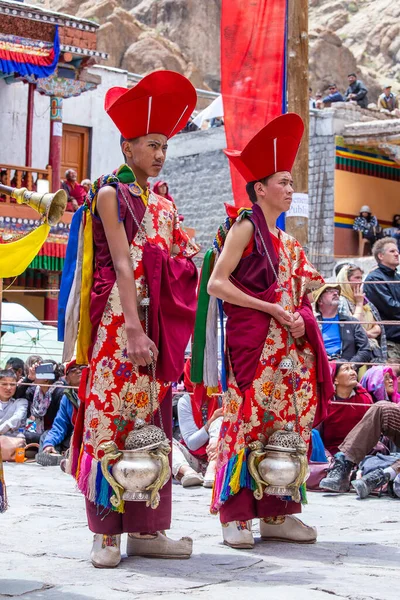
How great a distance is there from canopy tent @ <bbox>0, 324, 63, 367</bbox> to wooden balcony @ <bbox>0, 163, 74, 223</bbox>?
4.92 metres

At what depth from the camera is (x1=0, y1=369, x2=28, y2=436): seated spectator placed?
29.2 ft

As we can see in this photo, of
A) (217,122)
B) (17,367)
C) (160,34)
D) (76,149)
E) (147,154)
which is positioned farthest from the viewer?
(160,34)

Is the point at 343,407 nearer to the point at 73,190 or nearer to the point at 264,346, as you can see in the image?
the point at 264,346

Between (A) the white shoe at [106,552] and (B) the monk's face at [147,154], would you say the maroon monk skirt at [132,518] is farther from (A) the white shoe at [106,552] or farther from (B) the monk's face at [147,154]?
(B) the monk's face at [147,154]

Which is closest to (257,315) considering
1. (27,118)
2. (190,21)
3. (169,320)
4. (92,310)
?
(169,320)

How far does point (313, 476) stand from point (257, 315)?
2351 millimetres

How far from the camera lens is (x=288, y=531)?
454 cm

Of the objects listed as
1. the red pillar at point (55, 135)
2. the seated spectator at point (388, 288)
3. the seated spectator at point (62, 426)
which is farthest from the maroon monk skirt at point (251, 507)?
the red pillar at point (55, 135)

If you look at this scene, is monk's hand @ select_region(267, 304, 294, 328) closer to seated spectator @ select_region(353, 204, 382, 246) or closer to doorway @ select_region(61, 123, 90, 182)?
seated spectator @ select_region(353, 204, 382, 246)

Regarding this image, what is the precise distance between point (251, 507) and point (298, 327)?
796mm

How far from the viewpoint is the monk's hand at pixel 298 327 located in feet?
14.7

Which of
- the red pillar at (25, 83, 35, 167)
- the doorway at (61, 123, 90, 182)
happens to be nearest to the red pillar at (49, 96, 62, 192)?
the red pillar at (25, 83, 35, 167)

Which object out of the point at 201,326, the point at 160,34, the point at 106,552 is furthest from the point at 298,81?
the point at 160,34

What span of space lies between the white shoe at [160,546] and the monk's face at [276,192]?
1.51 meters
